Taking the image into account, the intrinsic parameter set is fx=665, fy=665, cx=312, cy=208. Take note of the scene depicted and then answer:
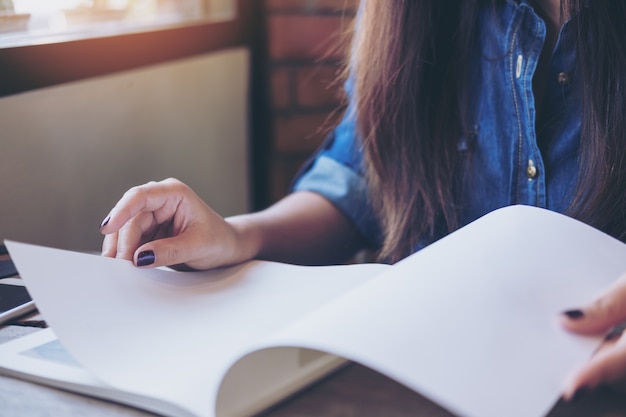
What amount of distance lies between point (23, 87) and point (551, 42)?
56cm

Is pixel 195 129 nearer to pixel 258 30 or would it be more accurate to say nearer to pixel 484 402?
pixel 258 30

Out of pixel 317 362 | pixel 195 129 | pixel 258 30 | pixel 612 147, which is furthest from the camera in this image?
pixel 258 30

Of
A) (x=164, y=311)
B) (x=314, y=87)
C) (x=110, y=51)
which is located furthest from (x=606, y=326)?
(x=314, y=87)

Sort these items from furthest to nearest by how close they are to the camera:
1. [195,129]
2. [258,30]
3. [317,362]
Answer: [258,30] < [195,129] < [317,362]

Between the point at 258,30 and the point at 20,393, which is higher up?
the point at 258,30

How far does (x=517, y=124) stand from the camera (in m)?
0.70

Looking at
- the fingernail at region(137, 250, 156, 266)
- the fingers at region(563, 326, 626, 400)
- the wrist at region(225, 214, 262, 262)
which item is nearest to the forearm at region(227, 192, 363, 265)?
the wrist at region(225, 214, 262, 262)

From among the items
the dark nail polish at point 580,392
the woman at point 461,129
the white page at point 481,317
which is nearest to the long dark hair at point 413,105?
the woman at point 461,129

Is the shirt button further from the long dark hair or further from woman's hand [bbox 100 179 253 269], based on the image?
woman's hand [bbox 100 179 253 269]

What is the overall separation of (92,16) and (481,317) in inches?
29.4

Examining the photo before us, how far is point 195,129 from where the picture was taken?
108cm

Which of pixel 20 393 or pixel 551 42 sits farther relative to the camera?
pixel 551 42

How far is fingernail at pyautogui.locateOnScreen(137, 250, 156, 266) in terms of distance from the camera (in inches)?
20.1

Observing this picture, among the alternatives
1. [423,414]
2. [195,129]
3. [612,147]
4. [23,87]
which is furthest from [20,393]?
[195,129]
